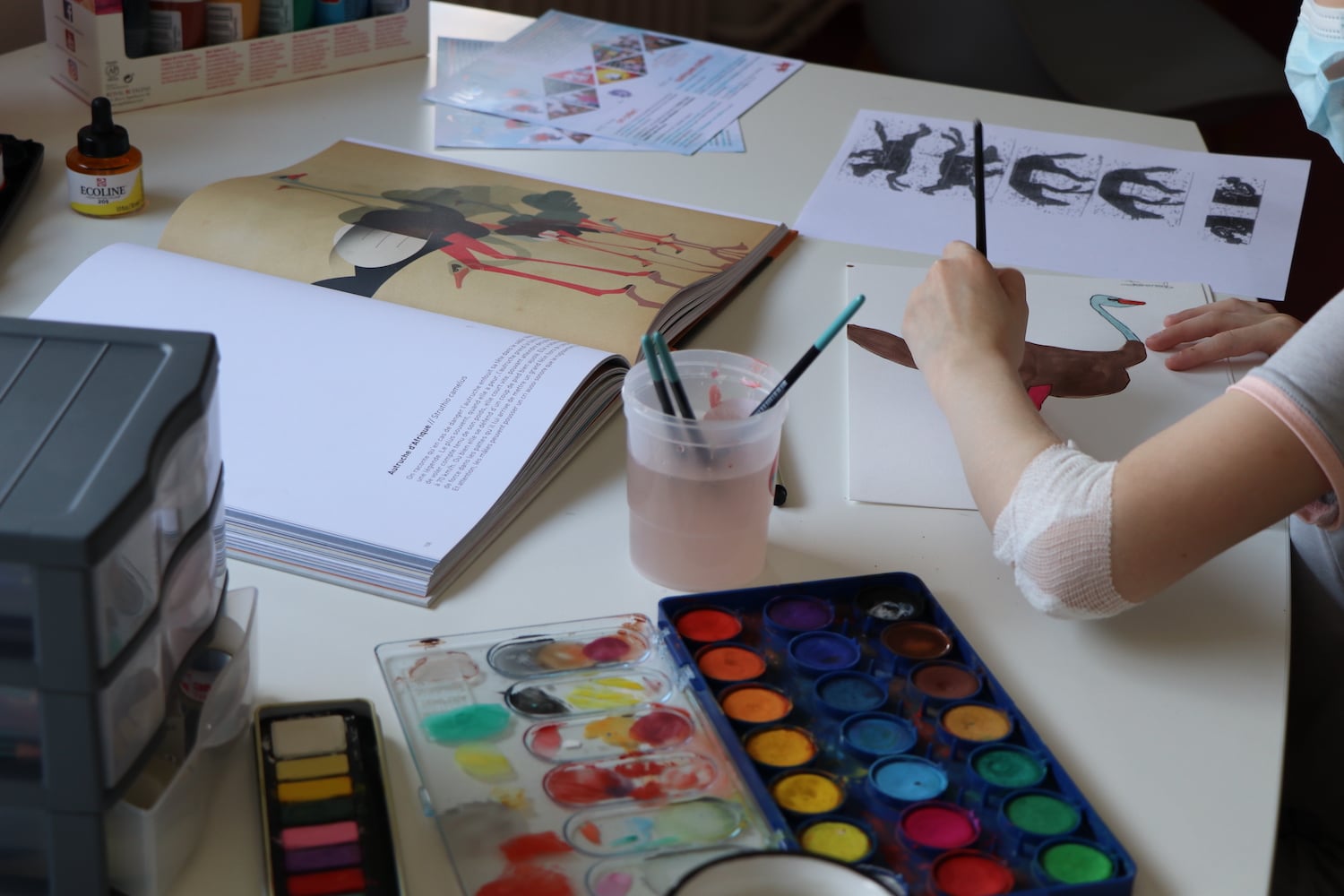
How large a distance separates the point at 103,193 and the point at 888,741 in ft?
2.32

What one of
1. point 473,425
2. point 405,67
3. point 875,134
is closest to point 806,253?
point 875,134

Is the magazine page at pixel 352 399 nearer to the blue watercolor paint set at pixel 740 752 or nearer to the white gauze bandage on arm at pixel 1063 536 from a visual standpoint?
the blue watercolor paint set at pixel 740 752

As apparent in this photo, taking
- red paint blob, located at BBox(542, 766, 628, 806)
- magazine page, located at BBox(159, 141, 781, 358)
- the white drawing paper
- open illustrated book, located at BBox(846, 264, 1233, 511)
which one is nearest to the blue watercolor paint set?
red paint blob, located at BBox(542, 766, 628, 806)

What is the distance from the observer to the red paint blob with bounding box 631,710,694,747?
51cm

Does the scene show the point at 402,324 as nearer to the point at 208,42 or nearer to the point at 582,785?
the point at 582,785

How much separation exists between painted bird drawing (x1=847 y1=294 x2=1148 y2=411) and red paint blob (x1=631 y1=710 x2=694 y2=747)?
0.37 metres

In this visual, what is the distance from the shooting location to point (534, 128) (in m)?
1.12

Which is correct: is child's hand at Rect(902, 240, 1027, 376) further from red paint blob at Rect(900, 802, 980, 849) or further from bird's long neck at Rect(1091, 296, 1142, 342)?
red paint blob at Rect(900, 802, 980, 849)

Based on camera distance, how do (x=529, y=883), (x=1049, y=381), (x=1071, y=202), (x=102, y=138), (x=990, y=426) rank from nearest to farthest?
(x=529, y=883) < (x=990, y=426) < (x=1049, y=381) < (x=102, y=138) < (x=1071, y=202)

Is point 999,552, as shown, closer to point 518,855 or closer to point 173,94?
point 518,855

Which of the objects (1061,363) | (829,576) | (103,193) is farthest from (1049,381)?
(103,193)

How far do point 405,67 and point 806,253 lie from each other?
507 mm

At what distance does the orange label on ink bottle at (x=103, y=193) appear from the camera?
36.0 inches

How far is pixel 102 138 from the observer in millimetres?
915
